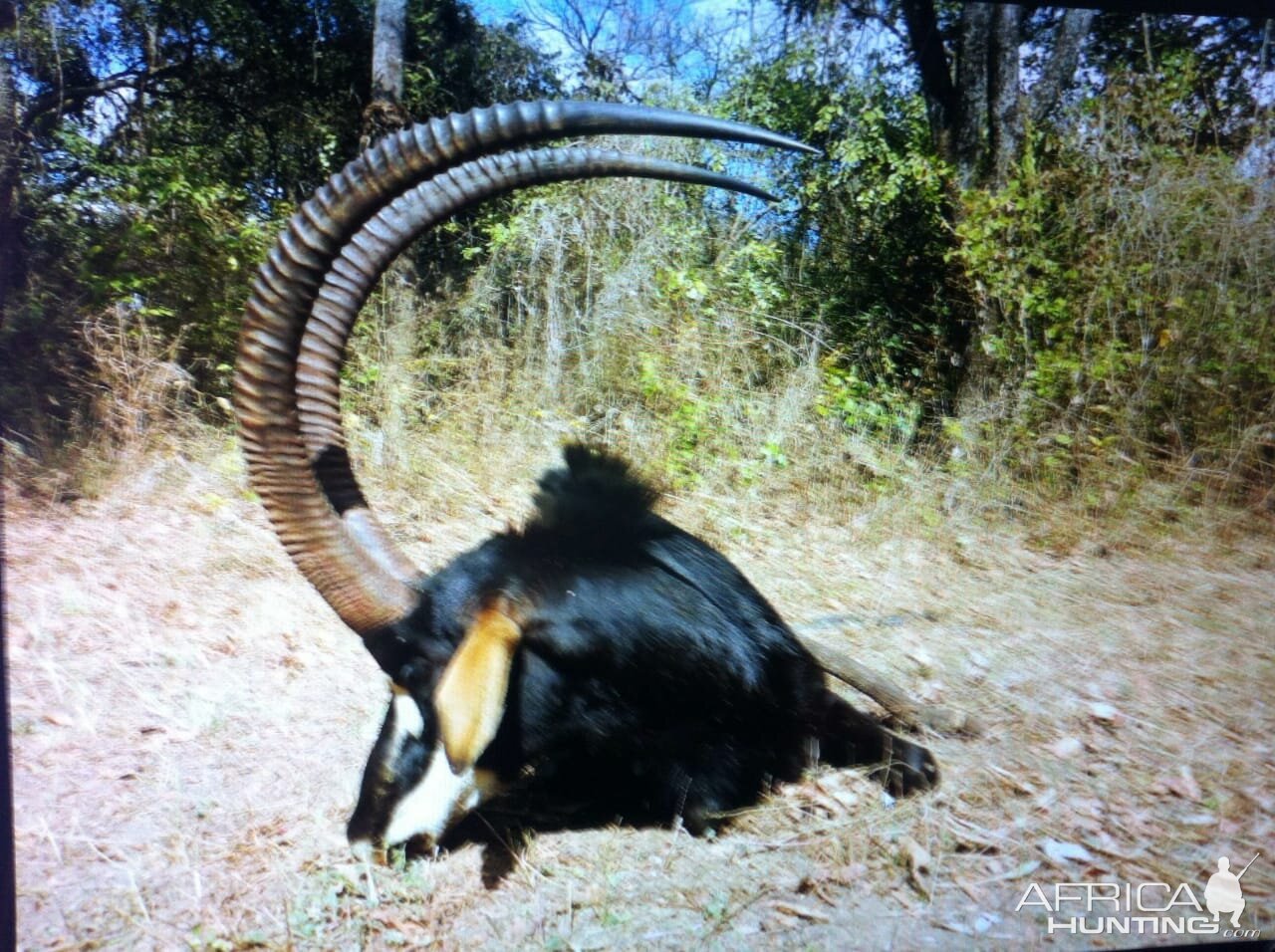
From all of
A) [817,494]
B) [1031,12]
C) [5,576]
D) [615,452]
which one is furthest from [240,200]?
[1031,12]

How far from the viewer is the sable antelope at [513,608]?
138cm

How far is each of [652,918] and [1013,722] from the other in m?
1.04

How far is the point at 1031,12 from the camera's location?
1916 mm

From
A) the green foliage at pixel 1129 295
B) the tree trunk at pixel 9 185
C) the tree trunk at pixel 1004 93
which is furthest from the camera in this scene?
the green foliage at pixel 1129 295

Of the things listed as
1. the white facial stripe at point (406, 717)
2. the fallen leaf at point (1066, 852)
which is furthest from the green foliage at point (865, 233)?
the white facial stripe at point (406, 717)

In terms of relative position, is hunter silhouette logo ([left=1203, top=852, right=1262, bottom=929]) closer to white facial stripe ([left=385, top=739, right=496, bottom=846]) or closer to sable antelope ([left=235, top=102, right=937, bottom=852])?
sable antelope ([left=235, top=102, right=937, bottom=852])

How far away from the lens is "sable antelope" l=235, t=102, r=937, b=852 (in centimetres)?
138

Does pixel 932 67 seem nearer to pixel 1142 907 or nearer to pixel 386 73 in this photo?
pixel 386 73

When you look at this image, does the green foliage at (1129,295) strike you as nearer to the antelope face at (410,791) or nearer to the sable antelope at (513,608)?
the sable antelope at (513,608)

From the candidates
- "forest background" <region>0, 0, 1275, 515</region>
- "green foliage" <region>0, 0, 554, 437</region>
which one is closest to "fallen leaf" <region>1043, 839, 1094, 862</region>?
"forest background" <region>0, 0, 1275, 515</region>

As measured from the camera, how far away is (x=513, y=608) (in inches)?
56.3

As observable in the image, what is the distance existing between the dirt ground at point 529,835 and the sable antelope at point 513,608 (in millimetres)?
110

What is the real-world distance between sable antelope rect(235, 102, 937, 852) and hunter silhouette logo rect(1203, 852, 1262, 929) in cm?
62

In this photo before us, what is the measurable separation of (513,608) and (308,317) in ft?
2.17
